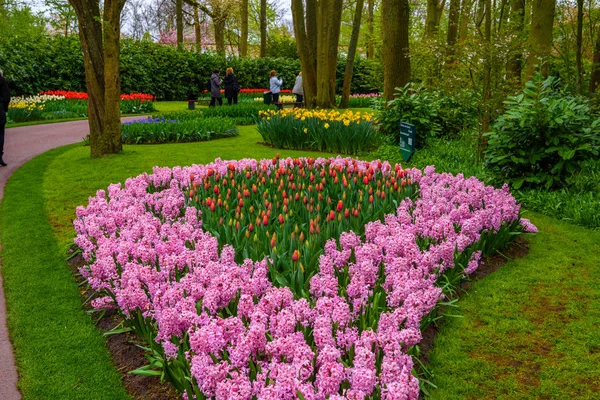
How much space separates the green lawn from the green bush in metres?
0.96

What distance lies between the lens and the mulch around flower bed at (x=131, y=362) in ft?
10.2

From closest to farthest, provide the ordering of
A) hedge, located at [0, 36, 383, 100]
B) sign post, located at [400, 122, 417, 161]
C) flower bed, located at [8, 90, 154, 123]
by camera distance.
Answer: sign post, located at [400, 122, 417, 161] < flower bed, located at [8, 90, 154, 123] < hedge, located at [0, 36, 383, 100]

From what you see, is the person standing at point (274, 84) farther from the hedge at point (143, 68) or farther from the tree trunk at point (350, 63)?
the hedge at point (143, 68)

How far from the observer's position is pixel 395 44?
37.7 ft

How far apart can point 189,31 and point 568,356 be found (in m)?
58.4

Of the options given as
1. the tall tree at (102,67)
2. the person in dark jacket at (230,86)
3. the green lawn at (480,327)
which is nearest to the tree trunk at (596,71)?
the green lawn at (480,327)

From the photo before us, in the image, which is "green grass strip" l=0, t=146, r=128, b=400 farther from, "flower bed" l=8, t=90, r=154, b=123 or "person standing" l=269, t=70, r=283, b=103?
"person standing" l=269, t=70, r=283, b=103

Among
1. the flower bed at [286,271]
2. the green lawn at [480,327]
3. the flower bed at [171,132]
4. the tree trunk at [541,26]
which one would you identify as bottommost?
the green lawn at [480,327]

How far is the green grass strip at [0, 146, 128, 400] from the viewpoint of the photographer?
3.26m

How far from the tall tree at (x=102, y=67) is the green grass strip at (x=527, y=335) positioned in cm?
787

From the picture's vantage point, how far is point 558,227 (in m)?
6.13

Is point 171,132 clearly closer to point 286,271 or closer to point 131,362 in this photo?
point 286,271

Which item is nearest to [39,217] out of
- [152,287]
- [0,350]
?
[0,350]

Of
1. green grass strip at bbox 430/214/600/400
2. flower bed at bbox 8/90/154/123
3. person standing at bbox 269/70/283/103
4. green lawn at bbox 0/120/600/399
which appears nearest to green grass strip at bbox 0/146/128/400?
green lawn at bbox 0/120/600/399
